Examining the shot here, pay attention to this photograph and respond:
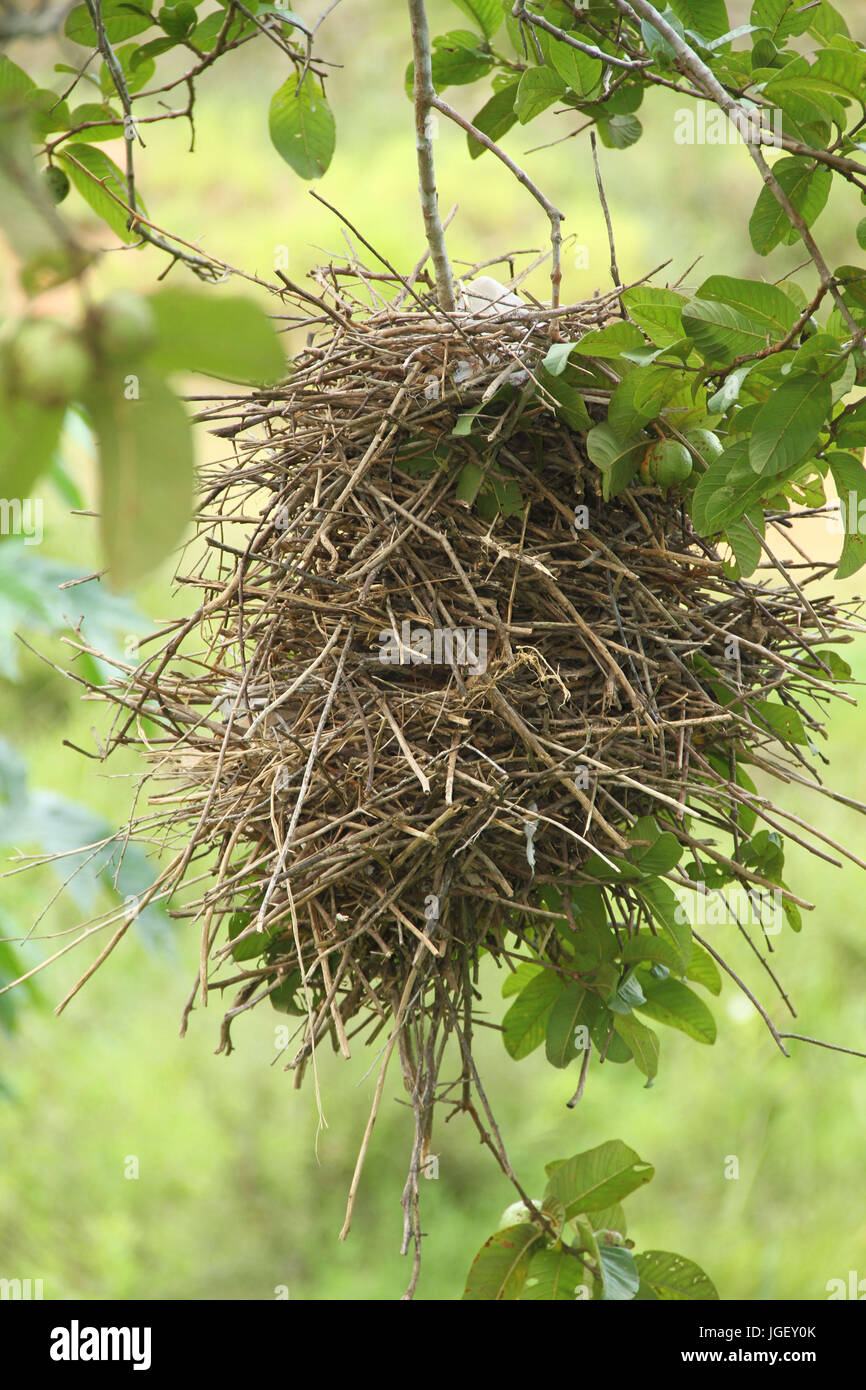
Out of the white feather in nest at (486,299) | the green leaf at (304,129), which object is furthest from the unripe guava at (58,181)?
the white feather in nest at (486,299)

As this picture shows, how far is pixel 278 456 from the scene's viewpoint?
2.39 feet

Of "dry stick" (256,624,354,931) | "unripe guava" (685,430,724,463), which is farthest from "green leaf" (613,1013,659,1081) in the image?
"unripe guava" (685,430,724,463)

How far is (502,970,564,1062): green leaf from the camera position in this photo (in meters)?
Result: 0.76

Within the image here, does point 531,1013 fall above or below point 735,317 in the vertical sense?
below

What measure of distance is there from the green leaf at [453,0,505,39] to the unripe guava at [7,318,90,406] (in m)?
0.67

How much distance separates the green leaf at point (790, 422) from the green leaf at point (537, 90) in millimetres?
307

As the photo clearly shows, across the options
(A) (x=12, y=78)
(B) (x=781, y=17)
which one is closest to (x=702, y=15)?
(B) (x=781, y=17)

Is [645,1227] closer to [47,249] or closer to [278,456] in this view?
[278,456]

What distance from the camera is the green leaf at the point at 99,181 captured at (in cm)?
72

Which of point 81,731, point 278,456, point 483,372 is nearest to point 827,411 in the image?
point 483,372

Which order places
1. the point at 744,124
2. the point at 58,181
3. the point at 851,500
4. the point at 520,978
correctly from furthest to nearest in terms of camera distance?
the point at 520,978
the point at 58,181
the point at 851,500
the point at 744,124

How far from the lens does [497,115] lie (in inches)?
31.0

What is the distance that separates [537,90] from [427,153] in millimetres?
76

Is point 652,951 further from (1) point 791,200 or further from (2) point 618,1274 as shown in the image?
(1) point 791,200
